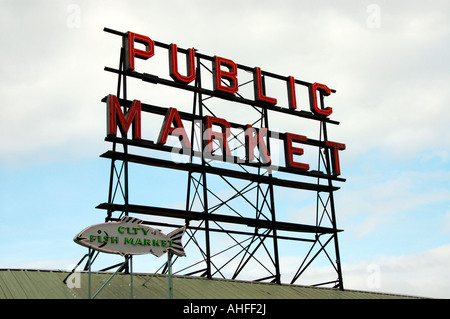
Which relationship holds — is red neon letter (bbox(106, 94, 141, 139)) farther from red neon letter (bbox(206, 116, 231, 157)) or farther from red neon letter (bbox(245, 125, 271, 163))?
red neon letter (bbox(245, 125, 271, 163))

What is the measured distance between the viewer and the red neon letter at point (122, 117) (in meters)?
27.9

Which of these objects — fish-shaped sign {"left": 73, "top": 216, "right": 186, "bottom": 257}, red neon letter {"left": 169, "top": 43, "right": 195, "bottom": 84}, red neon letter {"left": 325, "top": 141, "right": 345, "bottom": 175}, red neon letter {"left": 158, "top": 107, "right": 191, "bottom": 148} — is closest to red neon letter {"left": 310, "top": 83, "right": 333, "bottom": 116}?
red neon letter {"left": 325, "top": 141, "right": 345, "bottom": 175}

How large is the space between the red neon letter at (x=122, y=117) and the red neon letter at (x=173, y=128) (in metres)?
1.11

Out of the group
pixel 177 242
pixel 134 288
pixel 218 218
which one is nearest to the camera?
pixel 177 242

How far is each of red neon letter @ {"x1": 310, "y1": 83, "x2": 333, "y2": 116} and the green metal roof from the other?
938cm

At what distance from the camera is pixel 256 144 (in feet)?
106

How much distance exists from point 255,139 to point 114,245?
452 inches

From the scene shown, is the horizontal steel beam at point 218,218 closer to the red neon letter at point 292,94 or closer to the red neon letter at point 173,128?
the red neon letter at point 173,128

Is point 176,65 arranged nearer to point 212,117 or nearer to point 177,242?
point 212,117

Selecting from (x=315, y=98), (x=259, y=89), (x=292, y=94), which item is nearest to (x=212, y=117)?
(x=259, y=89)

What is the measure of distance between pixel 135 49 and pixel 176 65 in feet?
6.72

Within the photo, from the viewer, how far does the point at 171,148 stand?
2945 cm

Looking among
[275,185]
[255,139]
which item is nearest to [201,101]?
[255,139]
